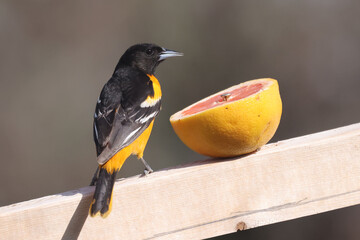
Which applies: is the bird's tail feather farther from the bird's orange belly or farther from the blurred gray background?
the blurred gray background

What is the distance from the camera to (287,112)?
546 cm

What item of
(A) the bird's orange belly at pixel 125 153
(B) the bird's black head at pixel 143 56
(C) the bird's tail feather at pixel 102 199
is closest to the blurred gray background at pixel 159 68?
(B) the bird's black head at pixel 143 56

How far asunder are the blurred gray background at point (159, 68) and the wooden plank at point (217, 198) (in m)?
3.45

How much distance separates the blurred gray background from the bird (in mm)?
2368

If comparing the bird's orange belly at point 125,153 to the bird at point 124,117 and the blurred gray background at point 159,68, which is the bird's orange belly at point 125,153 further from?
the blurred gray background at point 159,68

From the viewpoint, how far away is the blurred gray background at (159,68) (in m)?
5.64

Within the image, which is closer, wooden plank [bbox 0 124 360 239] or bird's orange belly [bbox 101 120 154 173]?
wooden plank [bbox 0 124 360 239]

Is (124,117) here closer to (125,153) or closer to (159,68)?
(125,153)

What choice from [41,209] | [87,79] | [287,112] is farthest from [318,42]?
[41,209]

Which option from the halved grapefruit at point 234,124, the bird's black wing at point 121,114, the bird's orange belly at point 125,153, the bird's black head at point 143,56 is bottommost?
the bird's orange belly at point 125,153

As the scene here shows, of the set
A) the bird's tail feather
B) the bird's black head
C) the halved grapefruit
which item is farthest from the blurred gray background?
the bird's tail feather

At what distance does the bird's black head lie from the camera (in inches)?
131

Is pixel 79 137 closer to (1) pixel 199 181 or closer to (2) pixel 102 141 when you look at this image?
(2) pixel 102 141

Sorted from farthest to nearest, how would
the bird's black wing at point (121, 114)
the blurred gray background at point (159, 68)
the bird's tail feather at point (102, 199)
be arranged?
the blurred gray background at point (159, 68), the bird's black wing at point (121, 114), the bird's tail feather at point (102, 199)
